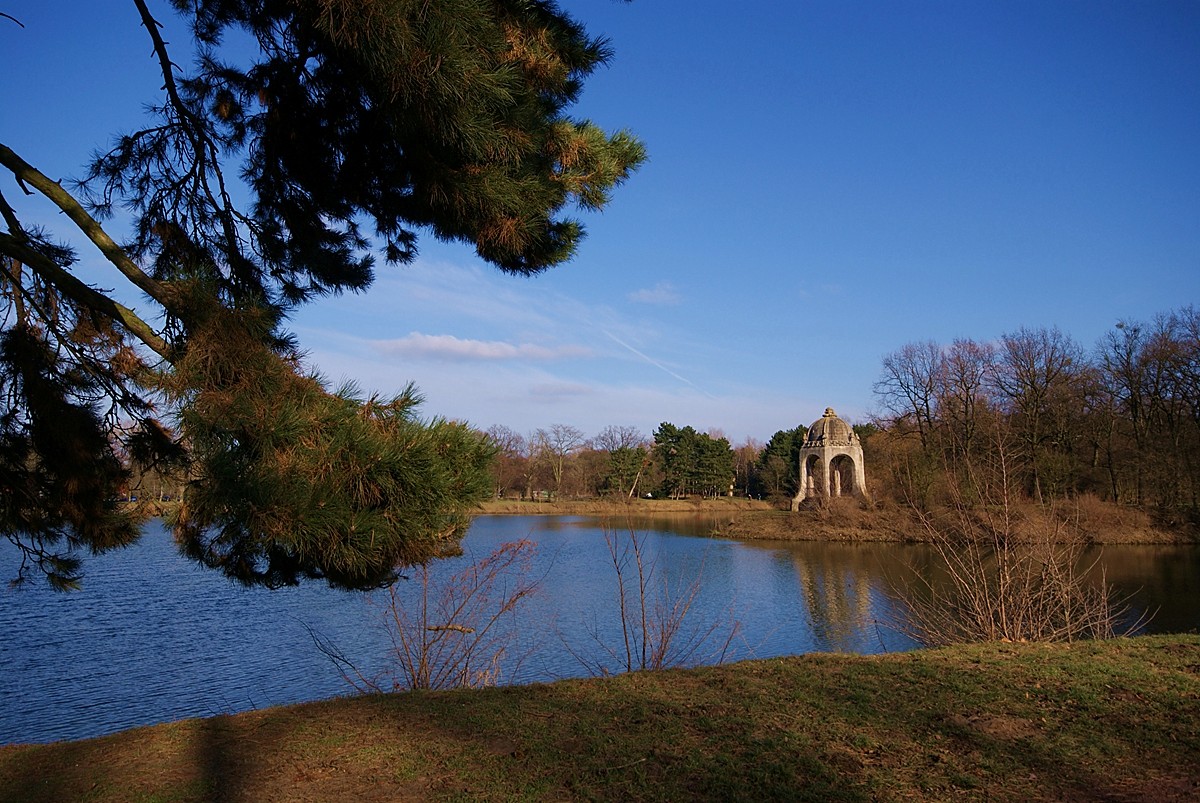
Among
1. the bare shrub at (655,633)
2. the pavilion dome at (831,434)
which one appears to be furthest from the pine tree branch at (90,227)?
the pavilion dome at (831,434)

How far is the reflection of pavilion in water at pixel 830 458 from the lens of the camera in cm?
3807

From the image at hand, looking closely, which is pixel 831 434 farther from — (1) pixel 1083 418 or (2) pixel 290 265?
(2) pixel 290 265

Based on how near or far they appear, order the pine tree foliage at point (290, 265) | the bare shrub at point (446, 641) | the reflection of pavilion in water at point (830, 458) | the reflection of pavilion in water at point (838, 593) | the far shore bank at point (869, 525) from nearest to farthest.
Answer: the pine tree foliage at point (290, 265) → the bare shrub at point (446, 641) → the reflection of pavilion in water at point (838, 593) → the far shore bank at point (869, 525) → the reflection of pavilion in water at point (830, 458)

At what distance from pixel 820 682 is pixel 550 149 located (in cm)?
368

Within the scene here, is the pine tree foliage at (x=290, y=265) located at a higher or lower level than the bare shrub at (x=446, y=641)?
higher

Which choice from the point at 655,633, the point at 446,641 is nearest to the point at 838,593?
the point at 655,633

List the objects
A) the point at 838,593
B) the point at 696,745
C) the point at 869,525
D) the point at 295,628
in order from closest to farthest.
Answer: the point at 696,745
the point at 295,628
the point at 838,593
the point at 869,525

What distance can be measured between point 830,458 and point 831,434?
4.20ft

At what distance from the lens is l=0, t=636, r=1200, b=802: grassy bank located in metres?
3.36

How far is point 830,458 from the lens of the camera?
1518 inches

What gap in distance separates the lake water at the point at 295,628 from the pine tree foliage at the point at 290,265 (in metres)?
1.86

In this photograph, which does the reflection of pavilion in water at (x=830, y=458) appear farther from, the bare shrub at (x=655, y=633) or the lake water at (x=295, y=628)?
the bare shrub at (x=655, y=633)

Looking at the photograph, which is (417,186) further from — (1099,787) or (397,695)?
(1099,787)

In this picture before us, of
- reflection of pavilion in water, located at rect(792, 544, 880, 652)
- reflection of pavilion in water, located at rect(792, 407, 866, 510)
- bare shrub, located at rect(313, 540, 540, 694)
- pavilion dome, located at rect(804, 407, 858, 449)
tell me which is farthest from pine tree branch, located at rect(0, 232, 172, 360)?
pavilion dome, located at rect(804, 407, 858, 449)
